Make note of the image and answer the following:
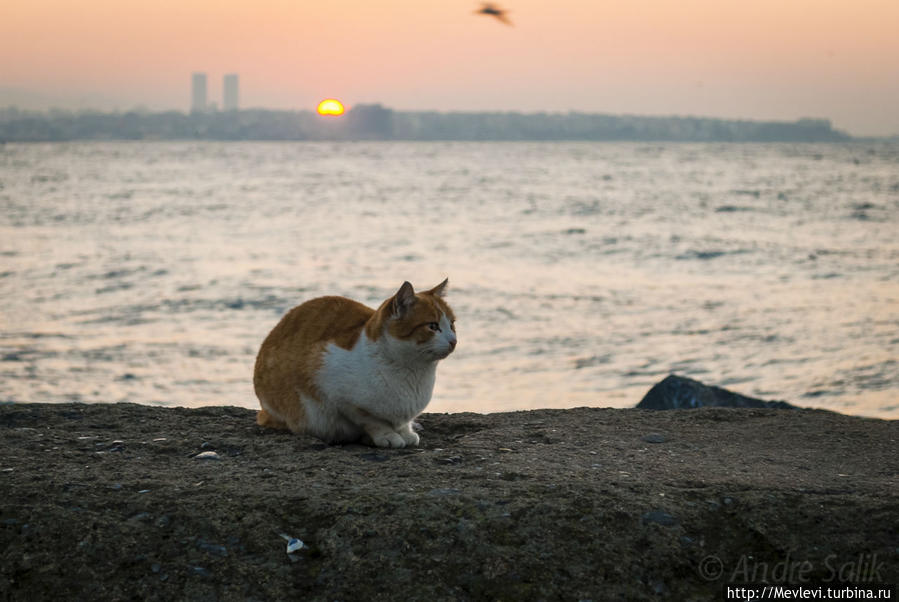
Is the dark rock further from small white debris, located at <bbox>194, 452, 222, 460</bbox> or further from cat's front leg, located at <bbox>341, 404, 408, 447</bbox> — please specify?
small white debris, located at <bbox>194, 452, 222, 460</bbox>

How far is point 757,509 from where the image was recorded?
13.0 ft

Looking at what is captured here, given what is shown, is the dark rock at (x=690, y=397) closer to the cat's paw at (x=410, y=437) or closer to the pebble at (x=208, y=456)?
the cat's paw at (x=410, y=437)

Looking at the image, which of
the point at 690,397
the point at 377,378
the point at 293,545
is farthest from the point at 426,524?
the point at 690,397

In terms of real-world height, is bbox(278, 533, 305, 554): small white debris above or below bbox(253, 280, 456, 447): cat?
below

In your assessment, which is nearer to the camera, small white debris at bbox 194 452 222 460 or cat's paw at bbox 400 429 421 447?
small white debris at bbox 194 452 222 460

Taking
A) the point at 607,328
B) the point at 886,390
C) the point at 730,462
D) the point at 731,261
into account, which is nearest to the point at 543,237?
the point at 731,261

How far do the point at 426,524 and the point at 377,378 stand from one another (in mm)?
1193

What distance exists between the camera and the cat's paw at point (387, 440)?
5.01 meters

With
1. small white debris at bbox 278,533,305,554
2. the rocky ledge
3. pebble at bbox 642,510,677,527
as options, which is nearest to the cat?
the rocky ledge

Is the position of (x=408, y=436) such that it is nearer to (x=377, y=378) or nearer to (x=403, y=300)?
(x=377, y=378)

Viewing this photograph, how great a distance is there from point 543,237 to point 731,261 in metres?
6.57

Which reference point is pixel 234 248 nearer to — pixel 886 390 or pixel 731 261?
pixel 731 261

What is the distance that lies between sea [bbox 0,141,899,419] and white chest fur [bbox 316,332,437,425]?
599 cm

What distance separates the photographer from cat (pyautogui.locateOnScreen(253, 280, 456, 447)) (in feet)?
15.7
